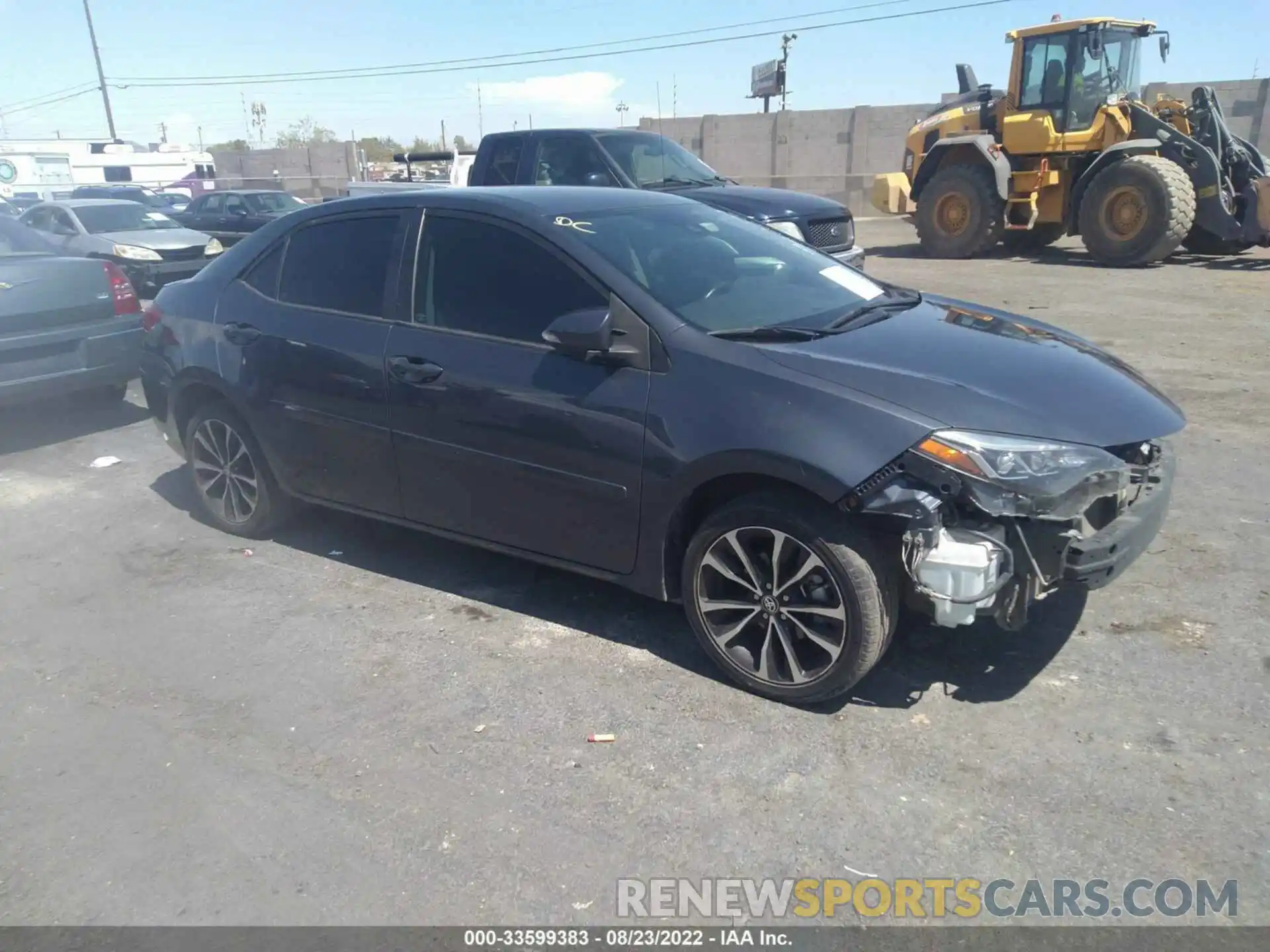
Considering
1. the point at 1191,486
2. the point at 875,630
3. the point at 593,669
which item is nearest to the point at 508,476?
the point at 593,669

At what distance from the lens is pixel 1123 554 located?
329 centimetres

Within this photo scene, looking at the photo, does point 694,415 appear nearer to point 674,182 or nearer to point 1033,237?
point 674,182

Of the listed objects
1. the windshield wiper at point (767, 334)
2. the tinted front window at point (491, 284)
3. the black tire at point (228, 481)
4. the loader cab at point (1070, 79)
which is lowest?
the black tire at point (228, 481)

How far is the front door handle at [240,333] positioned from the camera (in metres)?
4.87

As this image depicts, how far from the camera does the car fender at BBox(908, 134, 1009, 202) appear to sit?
15570mm

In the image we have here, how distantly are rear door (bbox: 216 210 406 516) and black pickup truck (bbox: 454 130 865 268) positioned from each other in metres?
5.15

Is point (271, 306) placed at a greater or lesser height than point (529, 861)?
greater

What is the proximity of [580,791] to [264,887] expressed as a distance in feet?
3.12

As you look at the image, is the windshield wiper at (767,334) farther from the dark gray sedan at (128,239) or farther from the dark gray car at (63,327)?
the dark gray sedan at (128,239)

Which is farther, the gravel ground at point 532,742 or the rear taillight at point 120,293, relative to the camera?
the rear taillight at point 120,293

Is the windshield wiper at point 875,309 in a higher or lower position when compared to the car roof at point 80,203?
higher

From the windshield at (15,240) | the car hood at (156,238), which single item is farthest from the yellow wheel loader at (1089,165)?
the windshield at (15,240)

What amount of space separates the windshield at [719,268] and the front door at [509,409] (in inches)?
9.4

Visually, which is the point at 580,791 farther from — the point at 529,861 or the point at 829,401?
the point at 829,401
